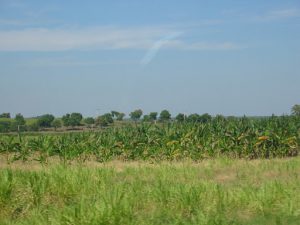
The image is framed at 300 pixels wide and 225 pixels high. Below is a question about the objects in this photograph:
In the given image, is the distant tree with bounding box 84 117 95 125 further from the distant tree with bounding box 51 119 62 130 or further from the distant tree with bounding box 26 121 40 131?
the distant tree with bounding box 26 121 40 131

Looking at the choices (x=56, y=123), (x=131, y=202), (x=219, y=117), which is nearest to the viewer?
(x=131, y=202)

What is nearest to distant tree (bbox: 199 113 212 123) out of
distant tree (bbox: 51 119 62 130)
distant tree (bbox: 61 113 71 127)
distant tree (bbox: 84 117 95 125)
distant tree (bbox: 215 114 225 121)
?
distant tree (bbox: 215 114 225 121)

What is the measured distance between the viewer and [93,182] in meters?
10.2

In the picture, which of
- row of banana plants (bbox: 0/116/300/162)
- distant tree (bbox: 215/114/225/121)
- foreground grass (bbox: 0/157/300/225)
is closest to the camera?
foreground grass (bbox: 0/157/300/225)

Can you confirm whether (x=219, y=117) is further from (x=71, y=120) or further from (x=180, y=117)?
(x=71, y=120)

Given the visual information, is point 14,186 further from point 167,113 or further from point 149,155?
point 167,113

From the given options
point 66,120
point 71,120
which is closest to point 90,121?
point 71,120

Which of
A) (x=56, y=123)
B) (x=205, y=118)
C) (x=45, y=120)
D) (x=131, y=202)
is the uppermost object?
(x=45, y=120)

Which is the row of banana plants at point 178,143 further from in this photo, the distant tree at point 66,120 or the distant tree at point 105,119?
the distant tree at point 66,120

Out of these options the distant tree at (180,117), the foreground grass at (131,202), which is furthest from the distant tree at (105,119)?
the foreground grass at (131,202)

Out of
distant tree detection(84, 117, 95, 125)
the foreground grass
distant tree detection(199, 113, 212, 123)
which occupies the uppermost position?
distant tree detection(84, 117, 95, 125)

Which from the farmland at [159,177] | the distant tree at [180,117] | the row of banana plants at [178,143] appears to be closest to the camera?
the farmland at [159,177]

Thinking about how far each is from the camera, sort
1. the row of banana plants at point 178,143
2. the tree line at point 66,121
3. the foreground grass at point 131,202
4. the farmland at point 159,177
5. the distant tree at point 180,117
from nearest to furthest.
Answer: the foreground grass at point 131,202 → the farmland at point 159,177 → the row of banana plants at point 178,143 → the distant tree at point 180,117 → the tree line at point 66,121

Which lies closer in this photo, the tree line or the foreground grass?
the foreground grass
